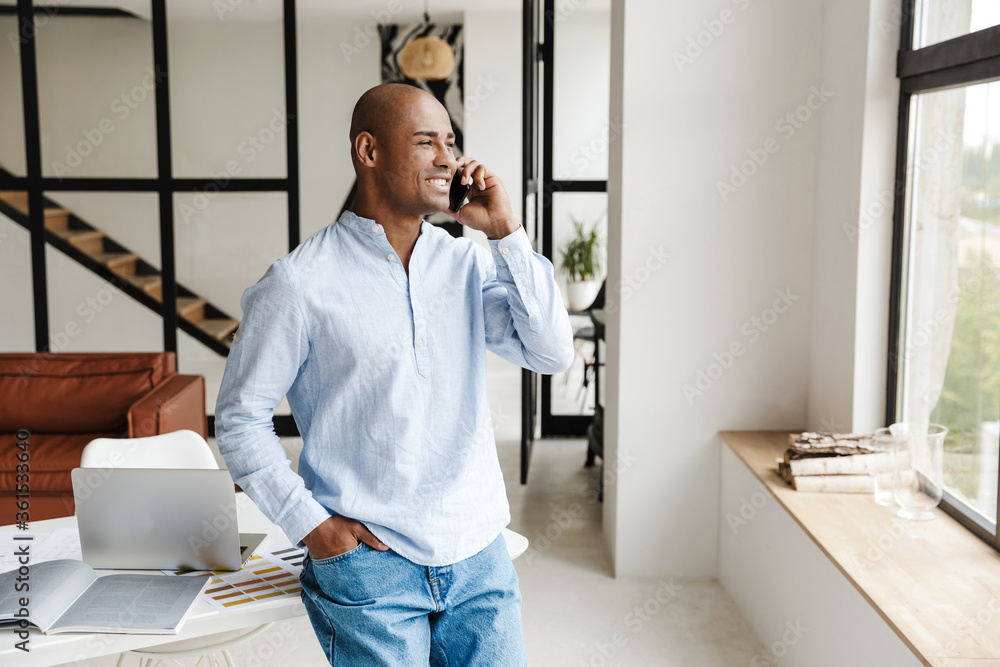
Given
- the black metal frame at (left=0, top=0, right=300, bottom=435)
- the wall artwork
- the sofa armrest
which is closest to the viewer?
the sofa armrest

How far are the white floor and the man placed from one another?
140 cm

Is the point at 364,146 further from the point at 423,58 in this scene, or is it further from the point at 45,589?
the point at 423,58

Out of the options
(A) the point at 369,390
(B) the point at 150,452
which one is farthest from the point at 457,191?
(B) the point at 150,452

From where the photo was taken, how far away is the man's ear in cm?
140

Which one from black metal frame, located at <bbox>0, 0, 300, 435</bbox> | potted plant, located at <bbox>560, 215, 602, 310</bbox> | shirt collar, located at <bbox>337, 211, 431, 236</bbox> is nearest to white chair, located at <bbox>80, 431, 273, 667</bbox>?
shirt collar, located at <bbox>337, 211, 431, 236</bbox>

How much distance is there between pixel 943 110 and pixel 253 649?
2.64 metres

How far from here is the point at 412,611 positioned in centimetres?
139

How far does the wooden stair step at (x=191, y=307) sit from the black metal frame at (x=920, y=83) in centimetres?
420

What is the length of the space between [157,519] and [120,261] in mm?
4219

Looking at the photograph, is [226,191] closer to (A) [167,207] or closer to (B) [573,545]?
(A) [167,207]

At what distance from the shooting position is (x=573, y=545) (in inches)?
144

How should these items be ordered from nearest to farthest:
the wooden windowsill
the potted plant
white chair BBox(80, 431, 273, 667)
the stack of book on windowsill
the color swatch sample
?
1. the color swatch sample
2. the wooden windowsill
3. white chair BBox(80, 431, 273, 667)
4. the stack of book on windowsill
5. the potted plant

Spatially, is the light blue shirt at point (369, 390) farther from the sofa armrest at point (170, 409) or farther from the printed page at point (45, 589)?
the sofa armrest at point (170, 409)

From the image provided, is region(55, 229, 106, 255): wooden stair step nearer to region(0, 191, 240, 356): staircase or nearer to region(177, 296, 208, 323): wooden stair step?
region(0, 191, 240, 356): staircase
